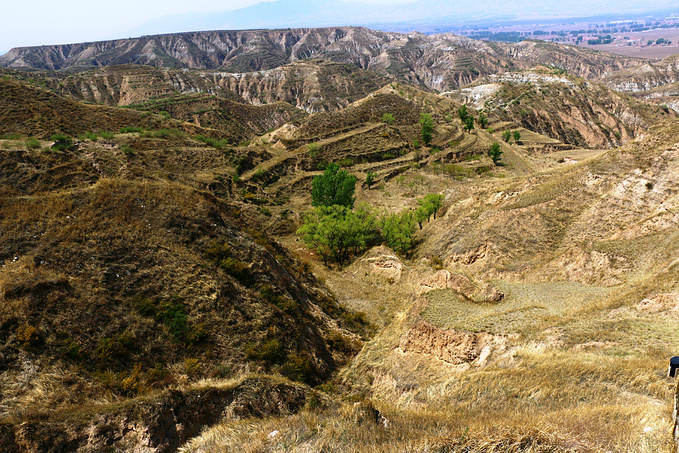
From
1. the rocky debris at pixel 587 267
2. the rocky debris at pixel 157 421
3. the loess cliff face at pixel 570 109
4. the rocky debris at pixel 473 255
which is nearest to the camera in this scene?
the rocky debris at pixel 157 421

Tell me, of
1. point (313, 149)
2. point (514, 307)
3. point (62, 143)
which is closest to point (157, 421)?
point (514, 307)

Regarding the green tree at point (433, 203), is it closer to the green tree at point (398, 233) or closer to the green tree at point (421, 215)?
the green tree at point (421, 215)

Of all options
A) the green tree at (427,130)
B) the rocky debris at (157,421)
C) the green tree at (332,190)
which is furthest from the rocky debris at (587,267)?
the green tree at (427,130)

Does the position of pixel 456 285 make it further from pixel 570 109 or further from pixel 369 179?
pixel 570 109

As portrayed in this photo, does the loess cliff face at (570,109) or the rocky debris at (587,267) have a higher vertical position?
the loess cliff face at (570,109)

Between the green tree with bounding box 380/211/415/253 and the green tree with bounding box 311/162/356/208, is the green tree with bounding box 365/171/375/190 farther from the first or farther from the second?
the green tree with bounding box 380/211/415/253

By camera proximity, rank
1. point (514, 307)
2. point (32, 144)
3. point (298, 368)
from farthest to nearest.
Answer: point (32, 144)
point (514, 307)
point (298, 368)
